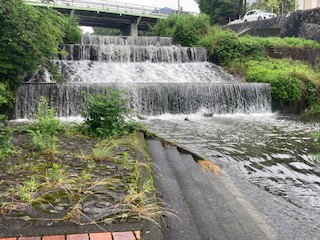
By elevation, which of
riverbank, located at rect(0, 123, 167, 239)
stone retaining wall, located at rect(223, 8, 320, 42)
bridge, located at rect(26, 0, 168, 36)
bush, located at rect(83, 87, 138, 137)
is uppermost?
bridge, located at rect(26, 0, 168, 36)

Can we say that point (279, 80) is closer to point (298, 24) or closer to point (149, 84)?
point (149, 84)

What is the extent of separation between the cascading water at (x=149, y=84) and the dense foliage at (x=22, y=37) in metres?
1.36

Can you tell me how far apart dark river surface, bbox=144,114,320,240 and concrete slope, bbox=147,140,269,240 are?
12.6 inches

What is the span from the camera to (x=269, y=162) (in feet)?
19.6

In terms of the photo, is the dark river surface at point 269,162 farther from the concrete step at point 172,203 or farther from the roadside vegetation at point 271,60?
the roadside vegetation at point 271,60

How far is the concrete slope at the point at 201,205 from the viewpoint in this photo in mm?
3031

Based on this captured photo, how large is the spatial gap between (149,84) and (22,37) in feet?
15.2

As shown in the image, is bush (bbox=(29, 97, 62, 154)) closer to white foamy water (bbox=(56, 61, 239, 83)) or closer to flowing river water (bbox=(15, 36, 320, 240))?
flowing river water (bbox=(15, 36, 320, 240))

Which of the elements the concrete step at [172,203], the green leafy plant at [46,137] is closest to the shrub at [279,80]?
the concrete step at [172,203]

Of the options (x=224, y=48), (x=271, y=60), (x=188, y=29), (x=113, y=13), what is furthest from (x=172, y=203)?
(x=113, y=13)

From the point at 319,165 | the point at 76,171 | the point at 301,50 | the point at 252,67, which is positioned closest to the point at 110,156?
the point at 76,171

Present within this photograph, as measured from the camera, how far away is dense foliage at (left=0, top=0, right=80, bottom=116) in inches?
329

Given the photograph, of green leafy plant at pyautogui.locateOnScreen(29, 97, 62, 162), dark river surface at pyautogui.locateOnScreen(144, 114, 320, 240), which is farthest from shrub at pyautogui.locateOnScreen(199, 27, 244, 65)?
green leafy plant at pyautogui.locateOnScreen(29, 97, 62, 162)

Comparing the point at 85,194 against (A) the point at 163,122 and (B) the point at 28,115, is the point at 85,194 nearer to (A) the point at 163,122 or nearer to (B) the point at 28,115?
(A) the point at 163,122
